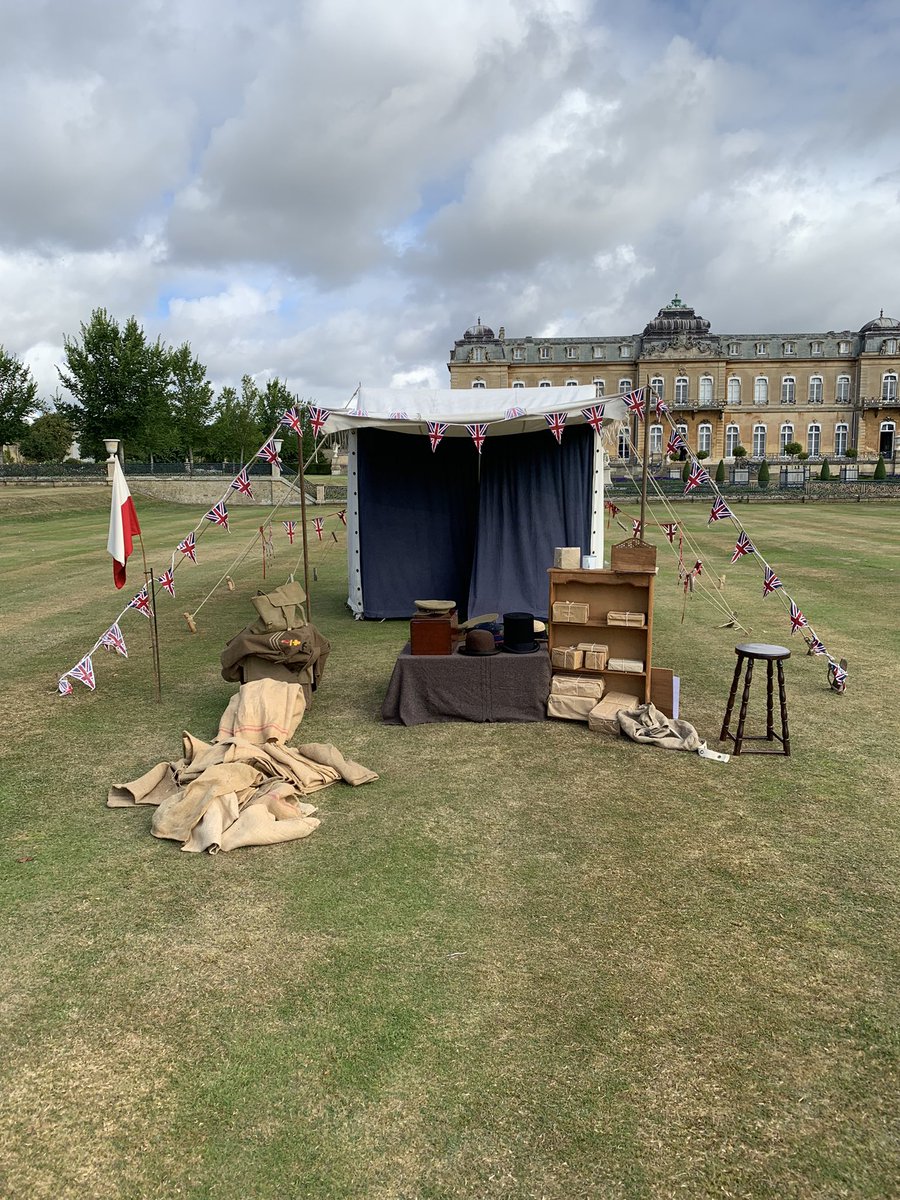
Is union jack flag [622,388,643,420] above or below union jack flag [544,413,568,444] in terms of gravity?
above

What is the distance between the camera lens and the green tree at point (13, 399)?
43.1 metres

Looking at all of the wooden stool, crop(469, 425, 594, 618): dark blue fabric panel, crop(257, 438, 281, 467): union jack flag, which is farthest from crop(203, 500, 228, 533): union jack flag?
the wooden stool

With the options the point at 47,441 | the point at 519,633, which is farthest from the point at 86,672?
the point at 47,441

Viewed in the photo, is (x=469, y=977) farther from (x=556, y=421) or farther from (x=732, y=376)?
(x=732, y=376)

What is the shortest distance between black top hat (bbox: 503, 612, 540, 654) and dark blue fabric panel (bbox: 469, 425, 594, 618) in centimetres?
373

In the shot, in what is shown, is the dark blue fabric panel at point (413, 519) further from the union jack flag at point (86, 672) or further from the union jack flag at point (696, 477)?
the union jack flag at point (86, 672)

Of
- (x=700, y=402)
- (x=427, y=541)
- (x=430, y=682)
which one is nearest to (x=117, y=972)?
(x=430, y=682)

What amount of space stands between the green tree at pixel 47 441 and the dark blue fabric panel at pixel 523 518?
5064 cm

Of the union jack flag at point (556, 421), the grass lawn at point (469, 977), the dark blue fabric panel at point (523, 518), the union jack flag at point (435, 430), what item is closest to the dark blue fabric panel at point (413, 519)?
the dark blue fabric panel at point (523, 518)

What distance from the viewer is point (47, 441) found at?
5481cm

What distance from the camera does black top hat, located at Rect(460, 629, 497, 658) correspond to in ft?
22.9

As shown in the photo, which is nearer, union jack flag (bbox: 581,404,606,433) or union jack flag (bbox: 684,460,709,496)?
union jack flag (bbox: 684,460,709,496)

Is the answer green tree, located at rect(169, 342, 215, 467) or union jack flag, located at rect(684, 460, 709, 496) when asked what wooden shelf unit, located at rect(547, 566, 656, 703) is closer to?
union jack flag, located at rect(684, 460, 709, 496)

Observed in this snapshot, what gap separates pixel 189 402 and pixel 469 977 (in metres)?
52.8
